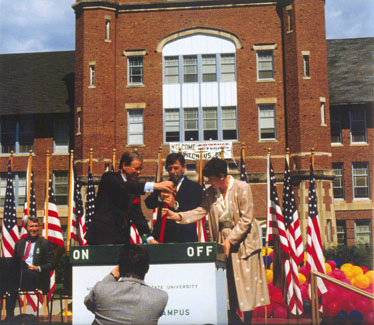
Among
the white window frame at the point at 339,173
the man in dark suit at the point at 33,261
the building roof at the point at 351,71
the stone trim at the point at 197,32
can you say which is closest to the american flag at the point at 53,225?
the man in dark suit at the point at 33,261

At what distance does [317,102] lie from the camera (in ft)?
88.9

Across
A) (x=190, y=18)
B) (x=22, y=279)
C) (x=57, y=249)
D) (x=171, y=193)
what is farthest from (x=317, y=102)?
(x=171, y=193)

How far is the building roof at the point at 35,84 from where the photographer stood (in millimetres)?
29812

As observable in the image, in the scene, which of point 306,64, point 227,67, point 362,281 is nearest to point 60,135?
point 227,67

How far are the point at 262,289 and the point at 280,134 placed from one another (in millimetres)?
20528

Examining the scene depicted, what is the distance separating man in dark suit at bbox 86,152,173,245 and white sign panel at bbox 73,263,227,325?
89 centimetres

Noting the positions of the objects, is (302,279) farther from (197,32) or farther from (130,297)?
(197,32)

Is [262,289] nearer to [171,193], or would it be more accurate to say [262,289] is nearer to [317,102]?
[171,193]

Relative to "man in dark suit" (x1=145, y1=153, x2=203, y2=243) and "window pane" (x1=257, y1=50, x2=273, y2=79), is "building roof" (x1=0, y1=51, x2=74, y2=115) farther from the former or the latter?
"man in dark suit" (x1=145, y1=153, x2=203, y2=243)

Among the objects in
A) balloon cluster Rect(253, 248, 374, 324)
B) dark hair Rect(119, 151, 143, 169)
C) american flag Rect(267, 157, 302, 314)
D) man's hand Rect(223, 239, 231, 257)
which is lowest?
balloon cluster Rect(253, 248, 374, 324)

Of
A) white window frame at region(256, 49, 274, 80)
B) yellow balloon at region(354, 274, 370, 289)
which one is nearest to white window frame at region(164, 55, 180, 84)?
white window frame at region(256, 49, 274, 80)

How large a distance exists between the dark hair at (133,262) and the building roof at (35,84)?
25336mm

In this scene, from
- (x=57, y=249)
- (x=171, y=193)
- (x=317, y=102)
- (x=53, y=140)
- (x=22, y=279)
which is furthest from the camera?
(x=53, y=140)

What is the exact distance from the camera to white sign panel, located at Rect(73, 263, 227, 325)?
5.91m
